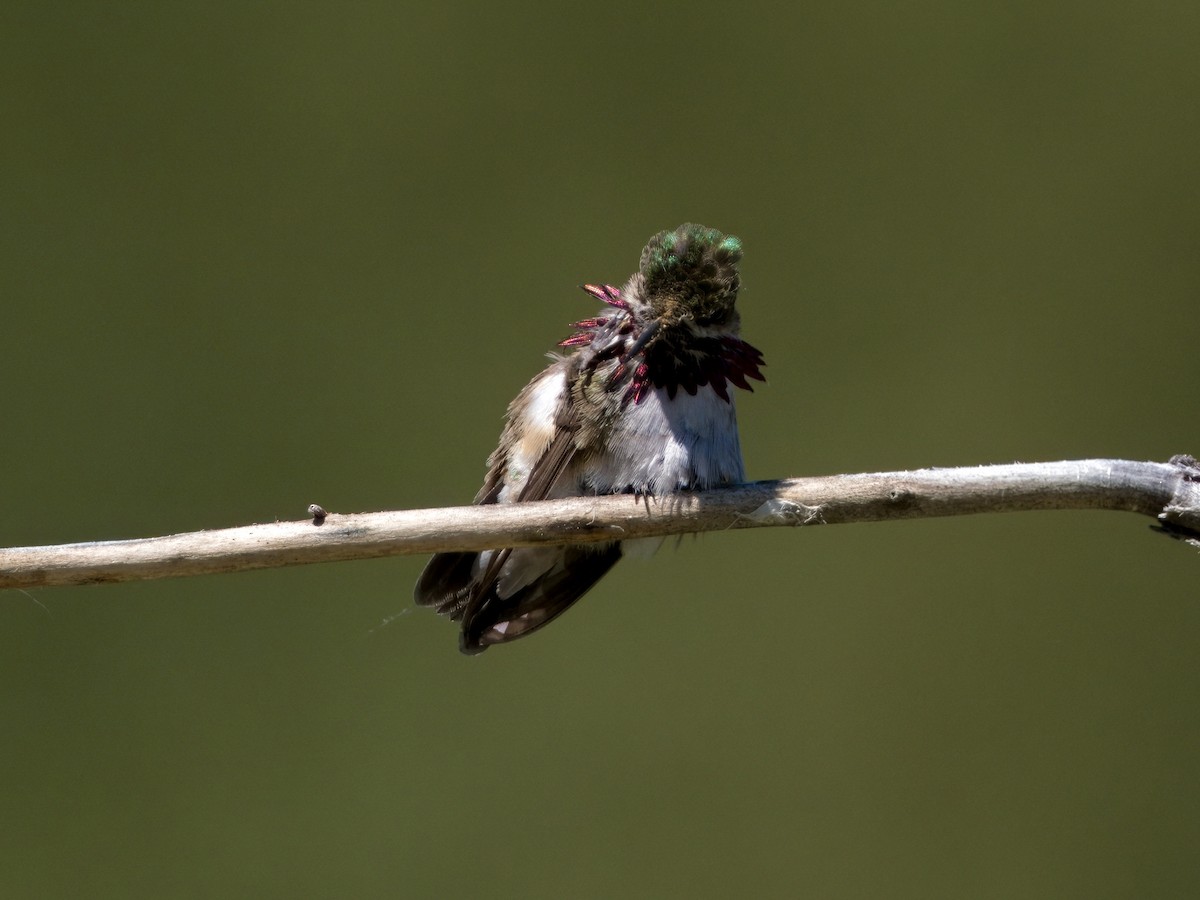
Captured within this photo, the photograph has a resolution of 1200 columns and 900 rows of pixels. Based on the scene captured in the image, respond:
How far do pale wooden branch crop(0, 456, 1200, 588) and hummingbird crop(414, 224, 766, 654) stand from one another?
0.10m

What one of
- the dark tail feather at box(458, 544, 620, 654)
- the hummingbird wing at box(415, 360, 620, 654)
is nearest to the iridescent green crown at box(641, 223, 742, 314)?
the hummingbird wing at box(415, 360, 620, 654)

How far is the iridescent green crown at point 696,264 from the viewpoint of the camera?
1688 mm

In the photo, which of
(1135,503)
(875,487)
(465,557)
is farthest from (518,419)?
(1135,503)

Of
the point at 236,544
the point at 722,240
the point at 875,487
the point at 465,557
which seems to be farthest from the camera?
the point at 465,557

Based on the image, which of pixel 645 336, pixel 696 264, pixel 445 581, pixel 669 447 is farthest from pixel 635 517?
pixel 445 581

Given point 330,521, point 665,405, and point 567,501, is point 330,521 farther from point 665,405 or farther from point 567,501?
point 665,405

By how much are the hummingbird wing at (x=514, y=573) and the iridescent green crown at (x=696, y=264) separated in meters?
0.31

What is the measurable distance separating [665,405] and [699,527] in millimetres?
226

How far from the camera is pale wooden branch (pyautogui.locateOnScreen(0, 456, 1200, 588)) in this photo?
144cm

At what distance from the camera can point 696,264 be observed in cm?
169

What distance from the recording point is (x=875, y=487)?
5.12 feet

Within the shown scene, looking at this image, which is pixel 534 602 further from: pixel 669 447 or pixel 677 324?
pixel 677 324

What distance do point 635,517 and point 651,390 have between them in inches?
9.6

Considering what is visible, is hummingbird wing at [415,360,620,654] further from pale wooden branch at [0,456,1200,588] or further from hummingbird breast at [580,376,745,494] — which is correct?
pale wooden branch at [0,456,1200,588]
